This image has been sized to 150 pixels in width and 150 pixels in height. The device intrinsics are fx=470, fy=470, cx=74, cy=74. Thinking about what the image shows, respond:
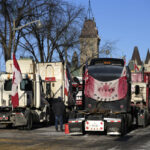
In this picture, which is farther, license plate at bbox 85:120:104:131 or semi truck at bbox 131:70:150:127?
semi truck at bbox 131:70:150:127

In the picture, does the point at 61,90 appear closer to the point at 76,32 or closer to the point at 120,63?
the point at 120,63

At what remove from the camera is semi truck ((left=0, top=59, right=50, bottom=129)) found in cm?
2347

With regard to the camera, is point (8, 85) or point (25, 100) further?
point (8, 85)

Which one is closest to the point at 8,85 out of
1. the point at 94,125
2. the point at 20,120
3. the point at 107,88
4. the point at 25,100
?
the point at 25,100

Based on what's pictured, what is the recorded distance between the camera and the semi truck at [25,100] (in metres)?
23.5

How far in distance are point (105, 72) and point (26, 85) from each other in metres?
5.01

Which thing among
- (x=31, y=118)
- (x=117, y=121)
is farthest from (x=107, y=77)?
(x=31, y=118)

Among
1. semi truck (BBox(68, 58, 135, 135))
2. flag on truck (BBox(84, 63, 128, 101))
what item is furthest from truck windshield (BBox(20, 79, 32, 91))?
flag on truck (BBox(84, 63, 128, 101))

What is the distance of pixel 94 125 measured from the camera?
1980cm

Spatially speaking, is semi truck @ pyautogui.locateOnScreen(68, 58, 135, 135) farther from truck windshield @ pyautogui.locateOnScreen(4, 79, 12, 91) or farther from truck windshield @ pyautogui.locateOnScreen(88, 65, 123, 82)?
truck windshield @ pyautogui.locateOnScreen(4, 79, 12, 91)

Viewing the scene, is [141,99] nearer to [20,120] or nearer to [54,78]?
[54,78]

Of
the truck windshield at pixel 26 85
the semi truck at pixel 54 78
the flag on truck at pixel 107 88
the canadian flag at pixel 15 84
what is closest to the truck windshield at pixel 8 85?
the truck windshield at pixel 26 85

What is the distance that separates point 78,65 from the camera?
154ft

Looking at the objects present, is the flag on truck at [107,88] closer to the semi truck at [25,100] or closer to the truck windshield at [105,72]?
the truck windshield at [105,72]
